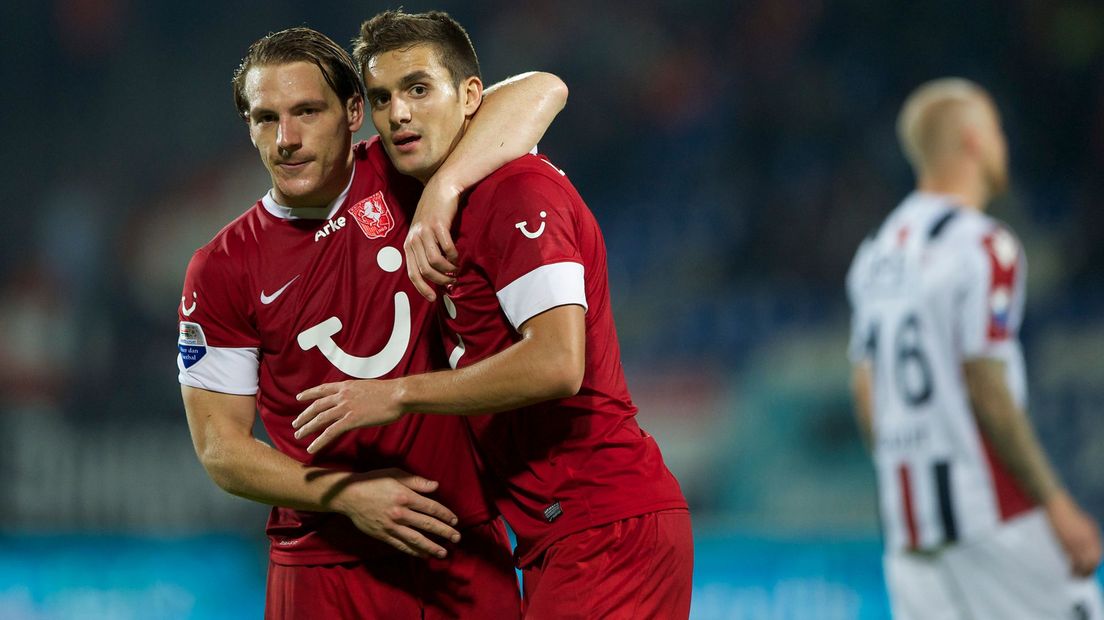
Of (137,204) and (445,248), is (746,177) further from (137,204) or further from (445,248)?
(445,248)

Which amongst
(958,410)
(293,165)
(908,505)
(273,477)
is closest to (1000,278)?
(958,410)

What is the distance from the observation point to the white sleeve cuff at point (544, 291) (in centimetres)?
244

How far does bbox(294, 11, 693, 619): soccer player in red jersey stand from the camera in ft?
8.00

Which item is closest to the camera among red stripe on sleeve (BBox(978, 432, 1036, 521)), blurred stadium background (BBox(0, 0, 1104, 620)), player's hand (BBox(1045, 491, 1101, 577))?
player's hand (BBox(1045, 491, 1101, 577))

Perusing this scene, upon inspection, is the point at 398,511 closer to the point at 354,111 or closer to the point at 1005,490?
the point at 354,111

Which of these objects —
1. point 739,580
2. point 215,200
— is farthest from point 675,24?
point 739,580

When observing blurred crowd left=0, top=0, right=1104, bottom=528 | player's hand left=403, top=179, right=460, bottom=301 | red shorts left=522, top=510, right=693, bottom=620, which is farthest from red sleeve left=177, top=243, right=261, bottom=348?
blurred crowd left=0, top=0, right=1104, bottom=528

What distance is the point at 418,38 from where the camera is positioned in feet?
9.11

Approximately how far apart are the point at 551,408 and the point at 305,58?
109cm

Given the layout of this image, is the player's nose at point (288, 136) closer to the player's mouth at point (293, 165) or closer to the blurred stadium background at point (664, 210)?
the player's mouth at point (293, 165)

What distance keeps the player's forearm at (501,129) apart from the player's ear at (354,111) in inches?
14.0

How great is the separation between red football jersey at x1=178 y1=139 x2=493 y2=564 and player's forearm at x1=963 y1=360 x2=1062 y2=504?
2098mm

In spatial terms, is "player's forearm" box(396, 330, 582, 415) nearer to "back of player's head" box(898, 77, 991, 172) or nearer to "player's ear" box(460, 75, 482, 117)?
"player's ear" box(460, 75, 482, 117)

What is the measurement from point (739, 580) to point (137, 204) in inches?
218
